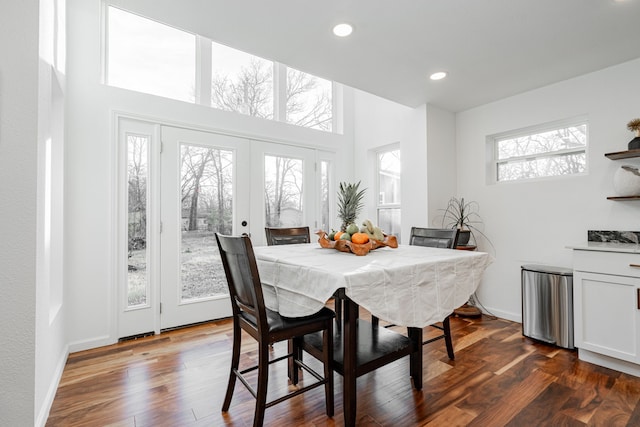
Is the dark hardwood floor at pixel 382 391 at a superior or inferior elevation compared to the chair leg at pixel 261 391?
inferior

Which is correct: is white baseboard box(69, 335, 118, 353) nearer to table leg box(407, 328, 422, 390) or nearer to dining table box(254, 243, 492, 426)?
dining table box(254, 243, 492, 426)

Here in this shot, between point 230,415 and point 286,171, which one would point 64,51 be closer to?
point 286,171

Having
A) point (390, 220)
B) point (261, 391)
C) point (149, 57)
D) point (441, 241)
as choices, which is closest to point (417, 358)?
point (441, 241)

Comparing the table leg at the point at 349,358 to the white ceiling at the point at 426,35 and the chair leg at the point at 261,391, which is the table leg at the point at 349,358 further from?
the white ceiling at the point at 426,35

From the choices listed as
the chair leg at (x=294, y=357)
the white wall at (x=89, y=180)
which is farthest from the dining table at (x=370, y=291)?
the white wall at (x=89, y=180)

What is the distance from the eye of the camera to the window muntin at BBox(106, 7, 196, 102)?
287 cm

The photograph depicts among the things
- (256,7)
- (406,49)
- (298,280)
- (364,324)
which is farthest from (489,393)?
(256,7)

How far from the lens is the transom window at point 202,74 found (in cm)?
292

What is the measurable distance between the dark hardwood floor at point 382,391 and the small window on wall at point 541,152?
1.78 meters

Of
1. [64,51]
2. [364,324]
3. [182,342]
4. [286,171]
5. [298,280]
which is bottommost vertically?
[182,342]

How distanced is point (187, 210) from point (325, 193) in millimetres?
1906

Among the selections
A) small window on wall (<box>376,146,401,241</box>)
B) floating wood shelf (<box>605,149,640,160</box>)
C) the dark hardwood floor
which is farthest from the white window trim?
the dark hardwood floor

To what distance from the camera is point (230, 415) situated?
1712mm

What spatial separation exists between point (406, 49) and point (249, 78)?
2097 mm
